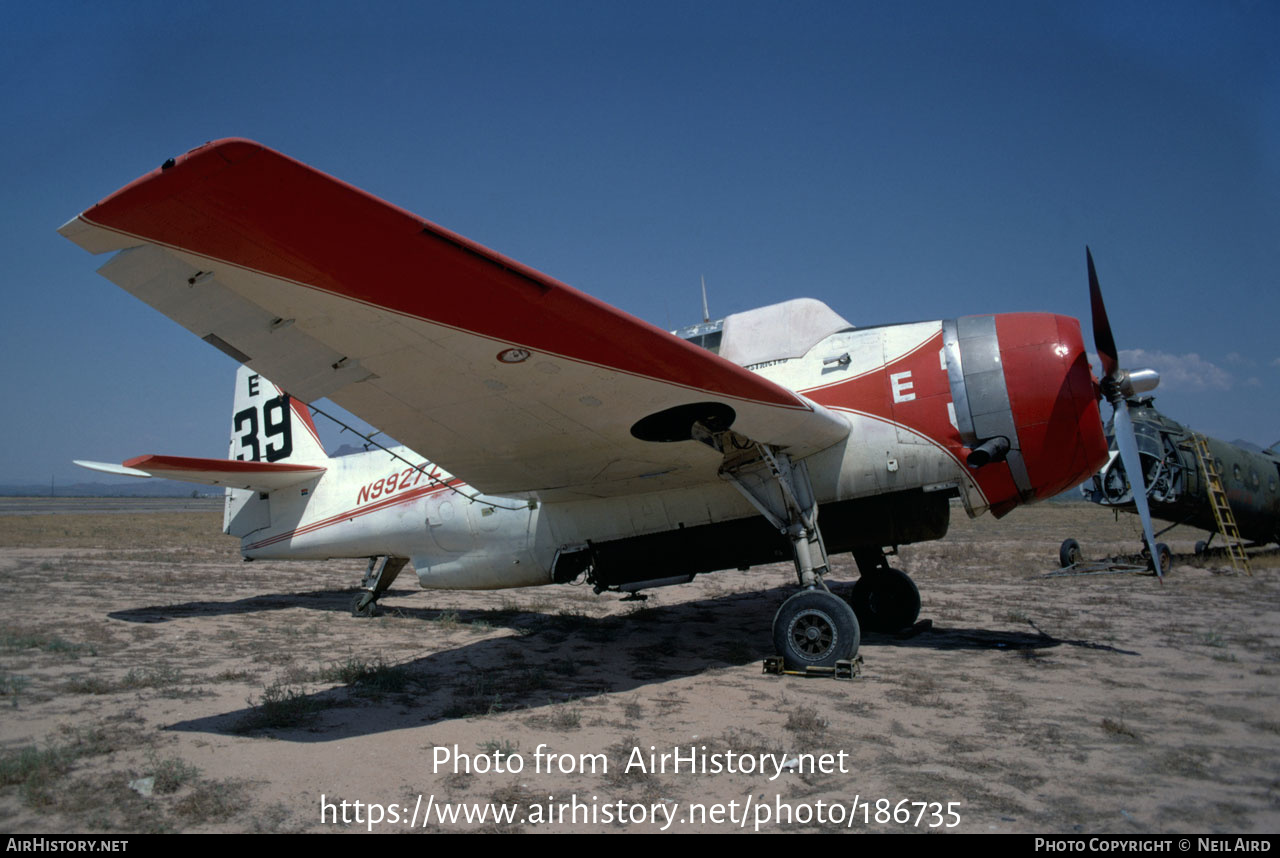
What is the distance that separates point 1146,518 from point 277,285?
7.99m

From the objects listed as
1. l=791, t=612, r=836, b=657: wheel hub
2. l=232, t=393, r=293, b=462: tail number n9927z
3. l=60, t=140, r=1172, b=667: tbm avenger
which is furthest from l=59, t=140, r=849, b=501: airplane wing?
l=232, t=393, r=293, b=462: tail number n9927z

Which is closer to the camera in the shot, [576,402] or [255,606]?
[576,402]

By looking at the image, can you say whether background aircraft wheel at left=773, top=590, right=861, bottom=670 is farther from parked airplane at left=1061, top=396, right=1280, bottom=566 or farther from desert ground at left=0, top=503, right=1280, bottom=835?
parked airplane at left=1061, top=396, right=1280, bottom=566

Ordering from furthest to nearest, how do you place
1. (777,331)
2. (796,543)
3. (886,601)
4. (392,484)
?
(392,484)
(886,601)
(777,331)
(796,543)

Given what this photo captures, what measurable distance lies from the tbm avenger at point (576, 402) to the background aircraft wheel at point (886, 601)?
0.02 meters

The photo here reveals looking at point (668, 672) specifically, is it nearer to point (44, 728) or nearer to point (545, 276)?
point (545, 276)

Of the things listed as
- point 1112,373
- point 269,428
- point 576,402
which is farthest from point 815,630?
point 269,428

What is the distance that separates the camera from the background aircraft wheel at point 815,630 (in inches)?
244

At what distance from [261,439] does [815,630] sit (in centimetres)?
954

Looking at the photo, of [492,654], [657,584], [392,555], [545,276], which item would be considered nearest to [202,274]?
[545,276]

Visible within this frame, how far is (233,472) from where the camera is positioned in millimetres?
10344

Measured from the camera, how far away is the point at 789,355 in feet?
24.5

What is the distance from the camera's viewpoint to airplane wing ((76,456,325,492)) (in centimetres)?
936

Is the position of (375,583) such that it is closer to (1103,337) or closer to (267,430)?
(267,430)
